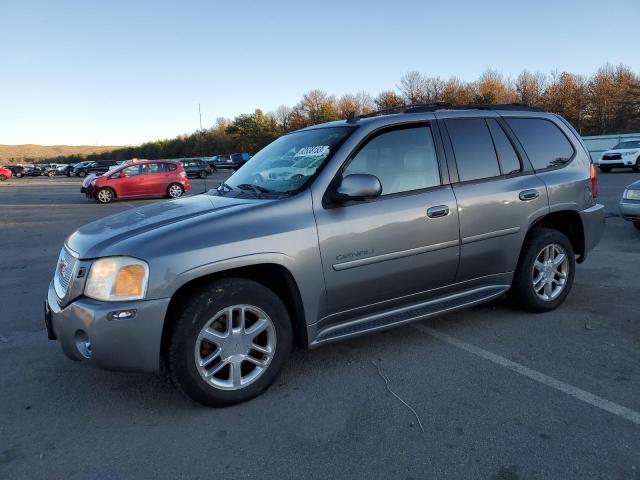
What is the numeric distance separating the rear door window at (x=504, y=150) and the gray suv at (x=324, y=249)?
13mm

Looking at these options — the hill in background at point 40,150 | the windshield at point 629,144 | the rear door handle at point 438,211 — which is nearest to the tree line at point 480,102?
the windshield at point 629,144

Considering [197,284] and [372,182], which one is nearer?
[197,284]

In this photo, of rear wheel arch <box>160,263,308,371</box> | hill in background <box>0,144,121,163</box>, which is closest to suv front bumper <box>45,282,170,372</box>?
rear wheel arch <box>160,263,308,371</box>

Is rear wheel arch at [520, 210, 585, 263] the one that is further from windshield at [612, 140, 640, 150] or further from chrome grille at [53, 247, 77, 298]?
windshield at [612, 140, 640, 150]

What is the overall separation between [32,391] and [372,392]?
7.72ft

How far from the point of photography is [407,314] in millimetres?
3648

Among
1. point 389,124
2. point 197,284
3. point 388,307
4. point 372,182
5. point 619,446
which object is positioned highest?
point 389,124

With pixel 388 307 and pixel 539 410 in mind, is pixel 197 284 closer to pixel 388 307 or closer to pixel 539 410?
pixel 388 307

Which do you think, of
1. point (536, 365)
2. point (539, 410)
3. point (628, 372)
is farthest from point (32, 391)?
point (628, 372)

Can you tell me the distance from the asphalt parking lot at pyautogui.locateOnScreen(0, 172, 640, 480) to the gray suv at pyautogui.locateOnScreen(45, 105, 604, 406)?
1.04 ft

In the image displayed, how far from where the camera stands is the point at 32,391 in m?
3.35

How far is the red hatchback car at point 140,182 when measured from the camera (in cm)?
1895

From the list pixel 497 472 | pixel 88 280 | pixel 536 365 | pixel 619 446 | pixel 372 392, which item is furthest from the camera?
pixel 536 365

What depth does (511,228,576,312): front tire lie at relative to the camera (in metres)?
4.33
